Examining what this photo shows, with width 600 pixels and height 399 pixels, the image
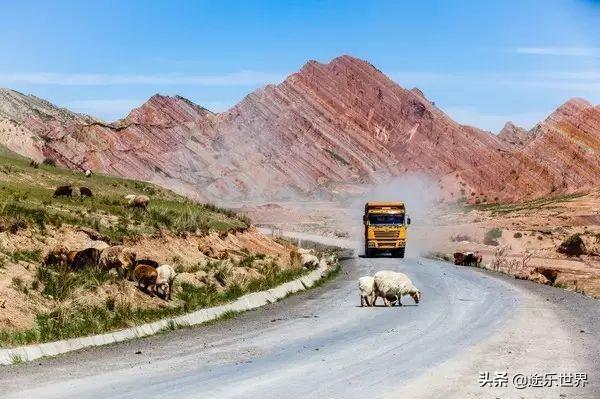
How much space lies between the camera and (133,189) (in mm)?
55344

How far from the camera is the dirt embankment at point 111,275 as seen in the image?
2116cm

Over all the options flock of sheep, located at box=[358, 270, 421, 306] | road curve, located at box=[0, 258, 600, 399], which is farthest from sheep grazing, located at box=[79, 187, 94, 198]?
flock of sheep, located at box=[358, 270, 421, 306]

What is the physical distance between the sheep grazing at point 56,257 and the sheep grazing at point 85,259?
0.29 m

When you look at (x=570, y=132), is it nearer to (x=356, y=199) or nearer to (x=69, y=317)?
(x=356, y=199)

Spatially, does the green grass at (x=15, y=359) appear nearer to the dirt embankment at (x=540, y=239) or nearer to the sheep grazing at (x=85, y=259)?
the sheep grazing at (x=85, y=259)

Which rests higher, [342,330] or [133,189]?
[133,189]

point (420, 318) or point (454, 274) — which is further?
point (454, 274)

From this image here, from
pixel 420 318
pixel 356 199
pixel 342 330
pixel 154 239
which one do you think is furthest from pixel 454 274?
pixel 356 199

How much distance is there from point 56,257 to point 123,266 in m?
2.01

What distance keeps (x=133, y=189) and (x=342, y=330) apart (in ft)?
119

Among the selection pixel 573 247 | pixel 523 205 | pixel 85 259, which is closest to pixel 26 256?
pixel 85 259

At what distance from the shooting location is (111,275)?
24594 millimetres

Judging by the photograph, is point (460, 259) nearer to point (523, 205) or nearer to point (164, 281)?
point (164, 281)

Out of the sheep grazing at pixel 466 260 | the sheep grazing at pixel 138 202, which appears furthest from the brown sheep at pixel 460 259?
the sheep grazing at pixel 138 202
